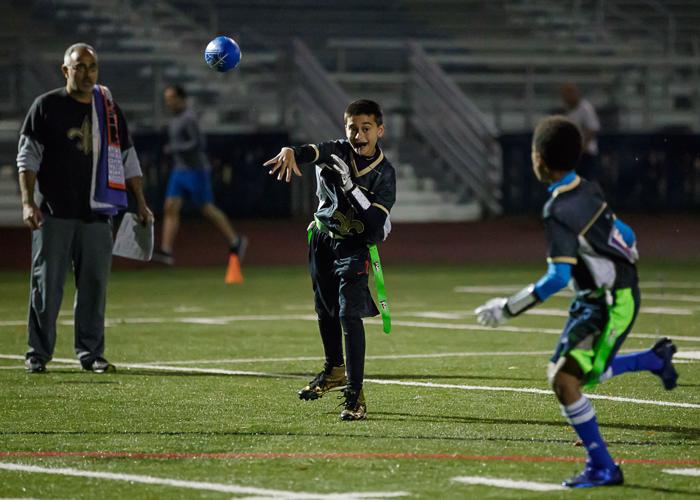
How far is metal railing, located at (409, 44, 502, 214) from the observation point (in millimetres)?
32844

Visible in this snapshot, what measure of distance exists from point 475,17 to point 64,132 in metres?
29.2

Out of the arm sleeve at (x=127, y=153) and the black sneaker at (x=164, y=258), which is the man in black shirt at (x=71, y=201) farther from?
the black sneaker at (x=164, y=258)

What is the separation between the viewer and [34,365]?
1140cm

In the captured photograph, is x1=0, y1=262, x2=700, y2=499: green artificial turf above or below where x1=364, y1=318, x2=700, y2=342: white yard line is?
above

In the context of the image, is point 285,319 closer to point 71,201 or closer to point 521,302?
point 71,201

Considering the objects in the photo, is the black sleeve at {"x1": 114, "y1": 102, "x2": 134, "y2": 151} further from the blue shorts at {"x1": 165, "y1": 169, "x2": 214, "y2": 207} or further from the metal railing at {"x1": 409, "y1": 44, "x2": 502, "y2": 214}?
the metal railing at {"x1": 409, "y1": 44, "x2": 502, "y2": 214}

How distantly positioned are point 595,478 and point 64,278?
574cm

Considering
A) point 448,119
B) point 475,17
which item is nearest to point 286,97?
point 448,119

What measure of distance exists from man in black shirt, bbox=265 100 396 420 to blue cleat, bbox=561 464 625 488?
2.30 meters

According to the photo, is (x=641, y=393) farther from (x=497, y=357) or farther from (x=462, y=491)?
(x=462, y=491)

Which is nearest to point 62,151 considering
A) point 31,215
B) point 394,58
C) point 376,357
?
point 31,215

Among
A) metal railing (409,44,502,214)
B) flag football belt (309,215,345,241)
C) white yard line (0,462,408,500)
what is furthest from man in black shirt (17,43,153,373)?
metal railing (409,44,502,214)

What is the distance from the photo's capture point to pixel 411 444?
8047 mm

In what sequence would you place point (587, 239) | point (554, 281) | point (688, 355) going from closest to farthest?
1. point (554, 281)
2. point (587, 239)
3. point (688, 355)
